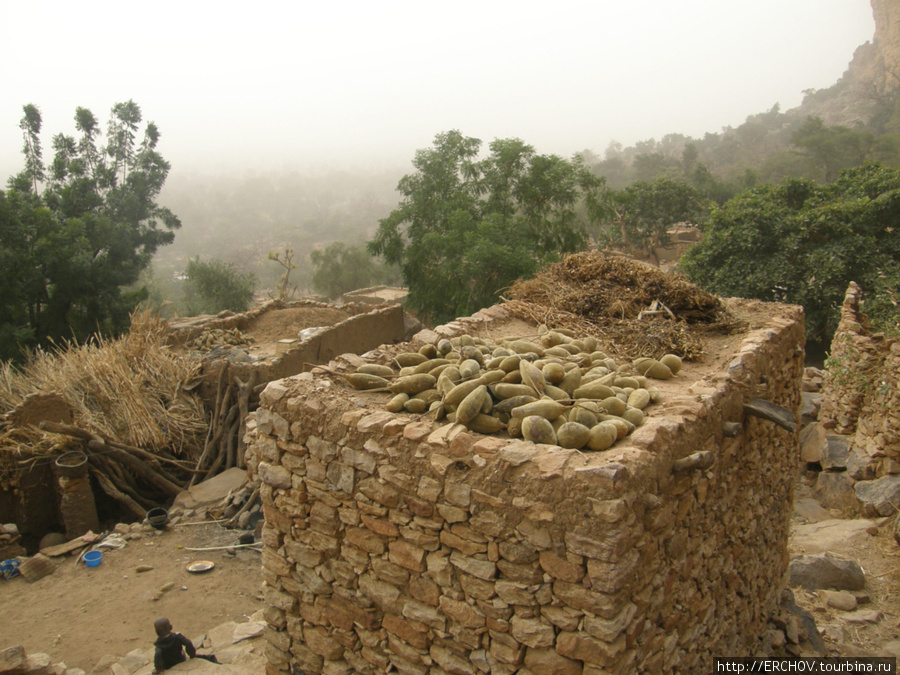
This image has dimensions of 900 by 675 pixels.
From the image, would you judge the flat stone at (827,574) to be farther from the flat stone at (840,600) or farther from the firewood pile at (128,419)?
the firewood pile at (128,419)

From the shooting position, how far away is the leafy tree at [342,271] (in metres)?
30.2

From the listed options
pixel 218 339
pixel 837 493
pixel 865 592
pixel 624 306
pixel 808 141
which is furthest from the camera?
pixel 808 141

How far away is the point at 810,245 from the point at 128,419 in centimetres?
1445

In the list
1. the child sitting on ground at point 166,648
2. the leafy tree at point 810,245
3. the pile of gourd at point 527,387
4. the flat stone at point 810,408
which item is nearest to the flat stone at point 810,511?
the flat stone at point 810,408

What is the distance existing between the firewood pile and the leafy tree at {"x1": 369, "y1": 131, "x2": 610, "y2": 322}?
741cm

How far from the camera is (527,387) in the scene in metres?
2.93

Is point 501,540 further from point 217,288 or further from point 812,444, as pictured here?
point 217,288

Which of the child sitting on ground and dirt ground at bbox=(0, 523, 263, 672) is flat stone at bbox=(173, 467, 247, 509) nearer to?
dirt ground at bbox=(0, 523, 263, 672)

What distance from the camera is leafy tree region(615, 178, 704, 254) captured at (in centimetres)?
2214

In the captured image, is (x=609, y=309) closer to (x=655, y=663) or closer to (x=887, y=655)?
(x=655, y=663)

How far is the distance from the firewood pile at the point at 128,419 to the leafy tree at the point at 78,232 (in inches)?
220

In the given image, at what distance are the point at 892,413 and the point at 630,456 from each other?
19.6 feet

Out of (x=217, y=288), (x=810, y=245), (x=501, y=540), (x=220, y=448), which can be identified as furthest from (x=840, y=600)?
(x=217, y=288)

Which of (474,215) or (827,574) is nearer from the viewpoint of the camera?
(827,574)
